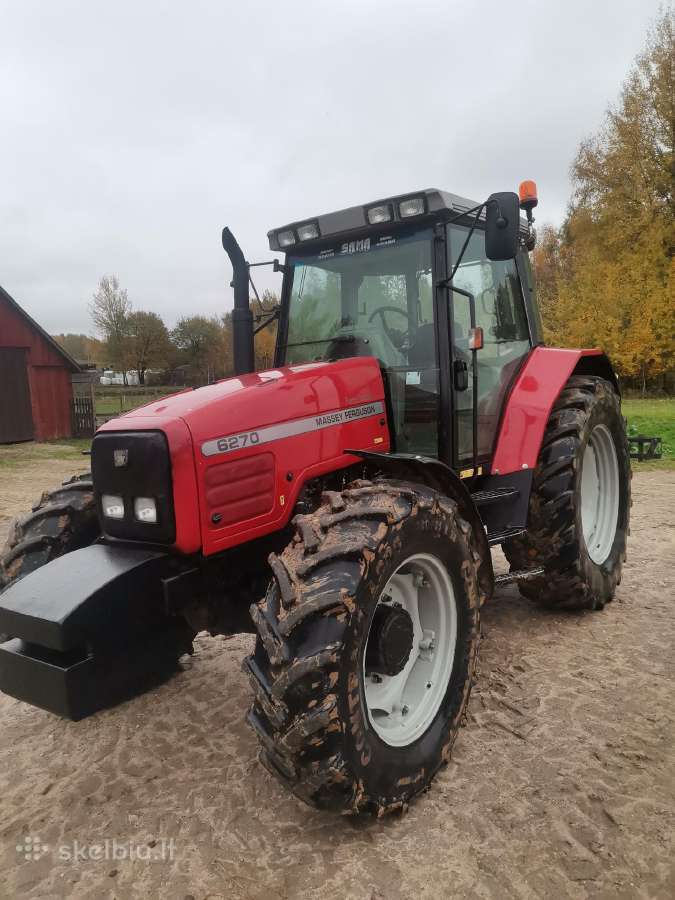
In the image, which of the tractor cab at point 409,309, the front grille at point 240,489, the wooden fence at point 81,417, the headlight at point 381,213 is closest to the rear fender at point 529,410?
the tractor cab at point 409,309

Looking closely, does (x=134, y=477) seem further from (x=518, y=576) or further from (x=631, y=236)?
(x=631, y=236)

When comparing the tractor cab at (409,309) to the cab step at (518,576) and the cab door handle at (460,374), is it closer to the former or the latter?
the cab door handle at (460,374)

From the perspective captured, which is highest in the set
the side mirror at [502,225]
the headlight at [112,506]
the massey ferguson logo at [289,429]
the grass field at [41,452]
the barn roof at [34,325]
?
the barn roof at [34,325]

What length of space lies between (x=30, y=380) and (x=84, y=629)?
57.9ft

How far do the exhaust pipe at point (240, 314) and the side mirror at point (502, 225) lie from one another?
1.39 meters

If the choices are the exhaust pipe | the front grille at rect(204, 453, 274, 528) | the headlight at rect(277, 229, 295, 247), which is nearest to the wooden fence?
the exhaust pipe

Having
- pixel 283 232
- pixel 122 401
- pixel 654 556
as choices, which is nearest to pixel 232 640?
pixel 283 232

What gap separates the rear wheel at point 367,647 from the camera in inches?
83.7

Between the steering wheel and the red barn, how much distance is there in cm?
1653

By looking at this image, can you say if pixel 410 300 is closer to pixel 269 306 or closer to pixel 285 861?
pixel 269 306

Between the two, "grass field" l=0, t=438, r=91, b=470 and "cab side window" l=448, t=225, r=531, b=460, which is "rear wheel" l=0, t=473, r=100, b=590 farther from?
"grass field" l=0, t=438, r=91, b=470

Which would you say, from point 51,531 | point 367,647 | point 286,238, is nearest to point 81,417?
point 286,238

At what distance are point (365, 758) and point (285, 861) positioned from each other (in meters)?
0.41

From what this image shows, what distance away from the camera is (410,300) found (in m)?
3.41
